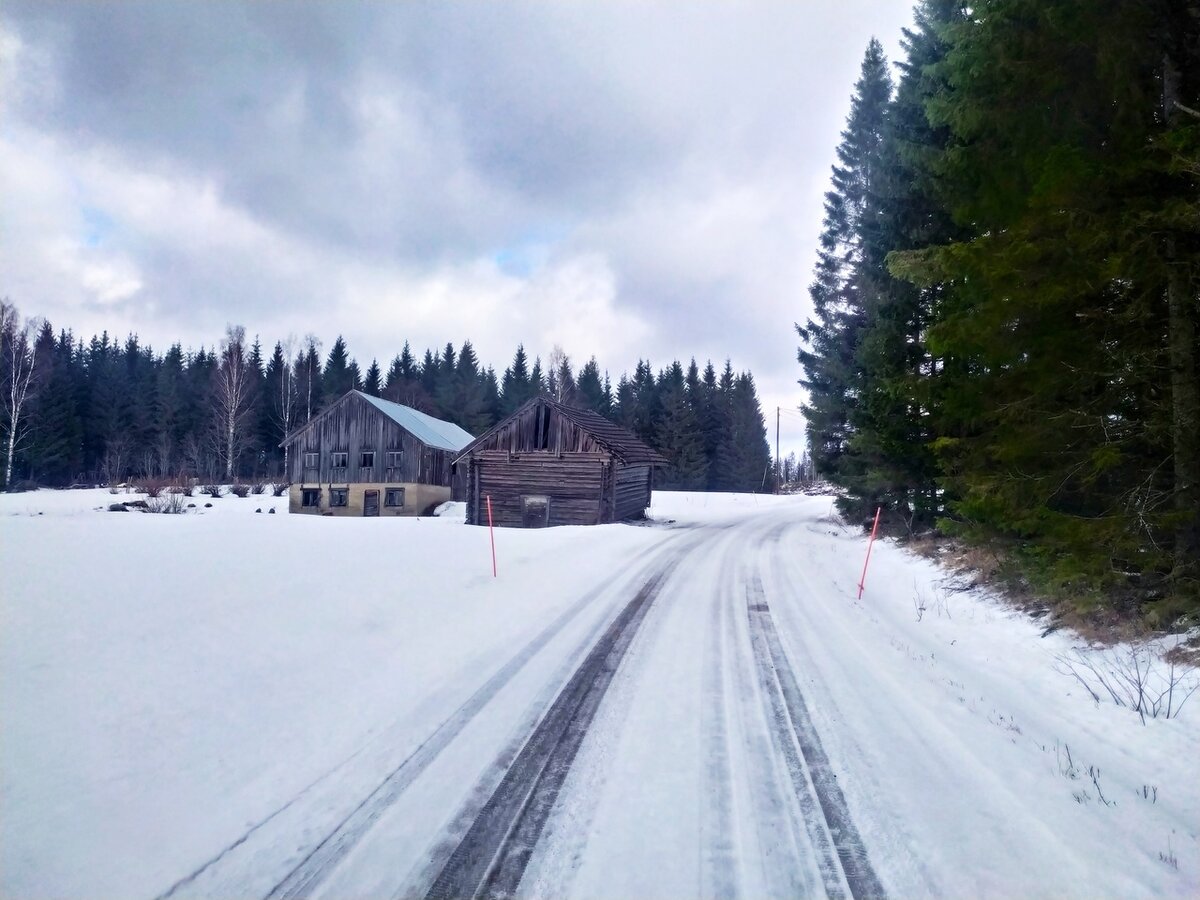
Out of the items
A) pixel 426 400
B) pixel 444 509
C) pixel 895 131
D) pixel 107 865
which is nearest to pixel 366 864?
pixel 107 865

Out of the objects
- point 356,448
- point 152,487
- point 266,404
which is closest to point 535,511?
point 356,448

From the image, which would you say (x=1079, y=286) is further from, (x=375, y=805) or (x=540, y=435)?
(x=540, y=435)

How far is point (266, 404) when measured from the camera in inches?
2613

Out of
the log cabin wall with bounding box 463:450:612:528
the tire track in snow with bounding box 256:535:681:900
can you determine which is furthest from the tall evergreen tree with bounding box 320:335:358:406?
the tire track in snow with bounding box 256:535:681:900

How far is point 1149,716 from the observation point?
508cm

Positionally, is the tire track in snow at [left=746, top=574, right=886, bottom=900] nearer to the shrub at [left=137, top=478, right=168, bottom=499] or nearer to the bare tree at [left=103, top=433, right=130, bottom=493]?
the shrub at [left=137, top=478, right=168, bottom=499]

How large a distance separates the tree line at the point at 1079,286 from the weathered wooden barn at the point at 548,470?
18301mm

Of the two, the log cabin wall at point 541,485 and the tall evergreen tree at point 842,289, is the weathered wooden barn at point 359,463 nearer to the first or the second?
the log cabin wall at point 541,485

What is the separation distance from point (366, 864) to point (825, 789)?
304 centimetres

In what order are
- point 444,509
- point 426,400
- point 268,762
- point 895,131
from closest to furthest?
point 268,762, point 895,131, point 444,509, point 426,400

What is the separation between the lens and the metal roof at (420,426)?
37.7 meters

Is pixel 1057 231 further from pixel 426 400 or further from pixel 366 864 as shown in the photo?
pixel 426 400

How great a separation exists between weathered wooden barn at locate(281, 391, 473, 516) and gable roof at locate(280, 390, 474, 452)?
0.35 feet

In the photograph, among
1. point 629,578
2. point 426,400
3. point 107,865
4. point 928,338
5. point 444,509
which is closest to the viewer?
point 107,865
